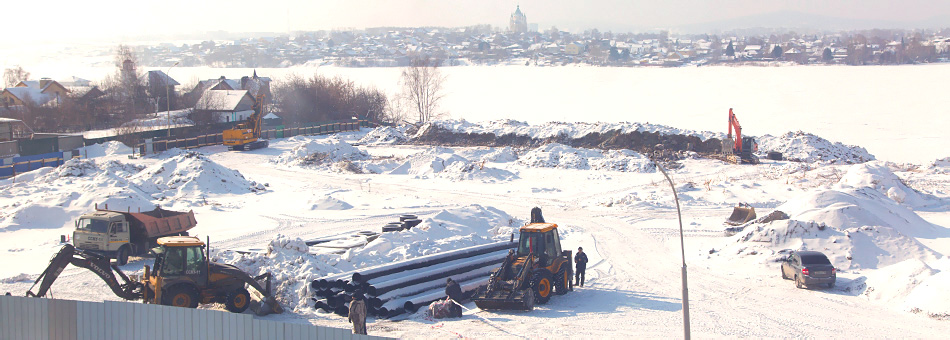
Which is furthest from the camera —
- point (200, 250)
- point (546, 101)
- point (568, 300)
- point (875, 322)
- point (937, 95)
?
point (546, 101)

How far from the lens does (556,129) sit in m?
50.7

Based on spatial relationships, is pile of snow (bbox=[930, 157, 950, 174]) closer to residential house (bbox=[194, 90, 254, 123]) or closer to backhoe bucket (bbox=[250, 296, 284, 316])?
backhoe bucket (bbox=[250, 296, 284, 316])

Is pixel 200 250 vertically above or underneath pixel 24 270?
above

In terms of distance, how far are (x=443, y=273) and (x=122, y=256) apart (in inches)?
380

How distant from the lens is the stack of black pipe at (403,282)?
626 inches

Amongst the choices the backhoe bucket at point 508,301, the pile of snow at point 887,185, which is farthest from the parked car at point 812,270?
the pile of snow at point 887,185

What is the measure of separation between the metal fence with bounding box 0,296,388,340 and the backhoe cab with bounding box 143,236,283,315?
14.4 ft

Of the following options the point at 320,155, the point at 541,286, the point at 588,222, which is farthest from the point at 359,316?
the point at 320,155

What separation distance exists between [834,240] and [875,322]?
6.48 metres

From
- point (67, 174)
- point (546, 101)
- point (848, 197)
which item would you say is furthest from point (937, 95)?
point (67, 174)

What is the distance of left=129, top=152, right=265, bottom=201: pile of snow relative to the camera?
32.6m

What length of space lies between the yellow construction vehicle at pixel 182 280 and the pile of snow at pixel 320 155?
84.6ft

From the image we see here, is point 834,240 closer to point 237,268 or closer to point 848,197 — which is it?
point 848,197

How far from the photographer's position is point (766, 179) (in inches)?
1353
